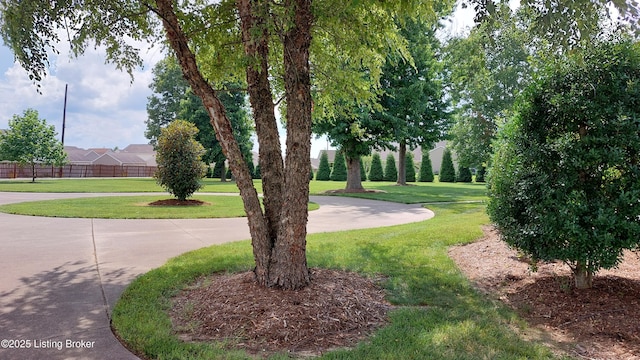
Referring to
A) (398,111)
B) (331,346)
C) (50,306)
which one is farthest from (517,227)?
(398,111)

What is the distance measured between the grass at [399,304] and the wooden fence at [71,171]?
3462 centimetres

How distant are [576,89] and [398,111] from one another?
16130 millimetres

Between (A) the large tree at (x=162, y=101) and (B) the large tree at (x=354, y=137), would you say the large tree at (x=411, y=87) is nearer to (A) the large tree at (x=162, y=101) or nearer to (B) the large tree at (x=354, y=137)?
(B) the large tree at (x=354, y=137)

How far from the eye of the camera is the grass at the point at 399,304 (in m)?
2.88

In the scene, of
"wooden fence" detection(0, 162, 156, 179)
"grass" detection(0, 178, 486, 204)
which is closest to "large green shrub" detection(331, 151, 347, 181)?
"grass" detection(0, 178, 486, 204)

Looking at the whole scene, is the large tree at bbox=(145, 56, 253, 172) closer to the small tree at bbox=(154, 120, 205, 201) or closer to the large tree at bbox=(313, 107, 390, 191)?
the large tree at bbox=(313, 107, 390, 191)

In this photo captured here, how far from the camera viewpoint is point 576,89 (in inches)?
148

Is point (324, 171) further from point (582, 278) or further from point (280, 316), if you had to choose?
point (280, 316)

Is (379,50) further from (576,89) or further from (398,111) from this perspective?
(398,111)

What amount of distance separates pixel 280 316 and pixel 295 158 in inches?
55.0

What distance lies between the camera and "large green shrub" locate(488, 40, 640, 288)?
3.51 meters

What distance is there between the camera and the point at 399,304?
13.1ft

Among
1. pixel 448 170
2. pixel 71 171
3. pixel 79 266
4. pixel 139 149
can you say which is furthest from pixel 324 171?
pixel 139 149

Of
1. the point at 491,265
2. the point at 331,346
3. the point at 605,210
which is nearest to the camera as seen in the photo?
the point at 331,346
